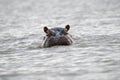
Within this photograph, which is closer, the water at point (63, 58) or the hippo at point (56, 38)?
the water at point (63, 58)

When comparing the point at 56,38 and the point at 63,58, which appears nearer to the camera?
the point at 63,58

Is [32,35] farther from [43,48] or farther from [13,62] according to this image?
[13,62]

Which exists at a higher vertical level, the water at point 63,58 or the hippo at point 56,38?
the hippo at point 56,38

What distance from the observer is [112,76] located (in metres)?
10.8

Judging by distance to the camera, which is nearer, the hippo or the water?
the water

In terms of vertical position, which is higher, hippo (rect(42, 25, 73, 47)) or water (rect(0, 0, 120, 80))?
hippo (rect(42, 25, 73, 47))

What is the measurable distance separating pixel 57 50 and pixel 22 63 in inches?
85.2

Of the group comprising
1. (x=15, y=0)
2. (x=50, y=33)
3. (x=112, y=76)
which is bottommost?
(x=112, y=76)

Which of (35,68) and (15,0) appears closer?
(35,68)

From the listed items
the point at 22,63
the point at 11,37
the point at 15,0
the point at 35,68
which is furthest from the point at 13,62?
the point at 15,0

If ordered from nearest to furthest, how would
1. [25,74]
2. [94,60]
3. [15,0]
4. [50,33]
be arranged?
[25,74]
[94,60]
[50,33]
[15,0]

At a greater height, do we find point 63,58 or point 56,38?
point 56,38

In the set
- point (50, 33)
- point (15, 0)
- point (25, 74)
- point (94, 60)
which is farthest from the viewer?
point (15, 0)

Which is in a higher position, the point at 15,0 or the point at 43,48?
the point at 15,0
